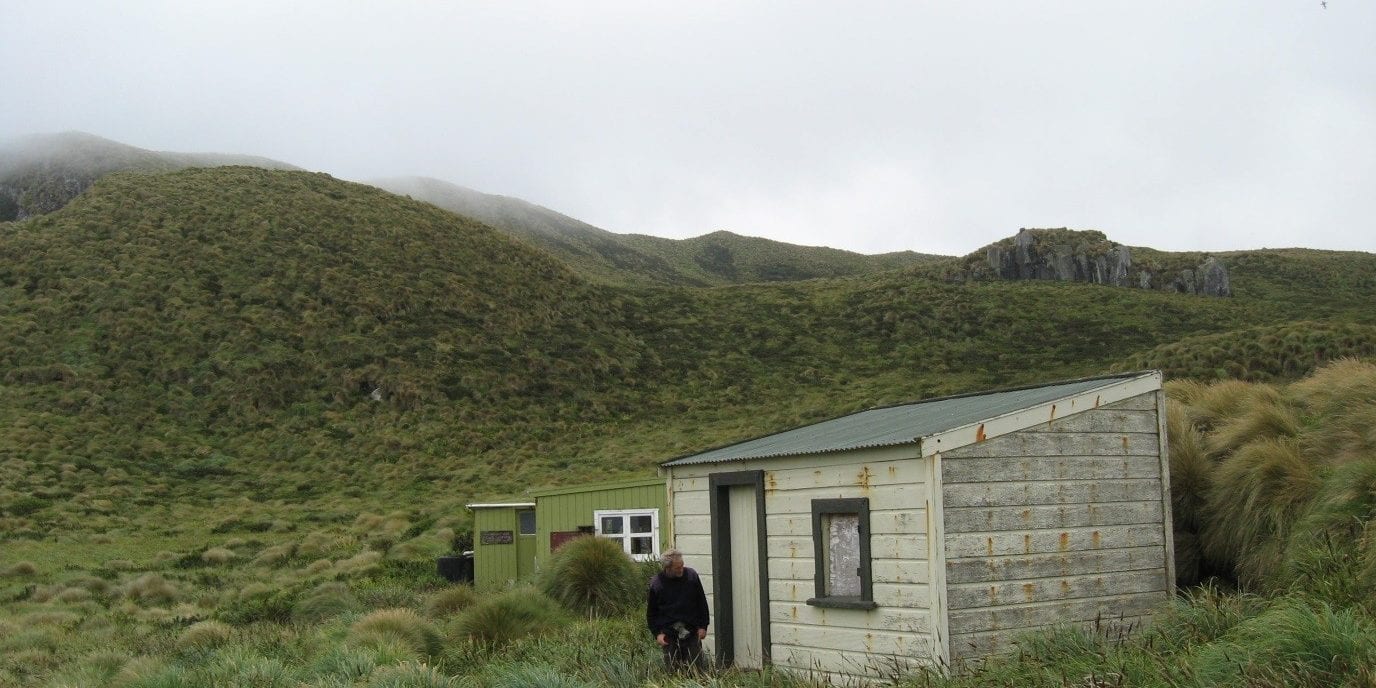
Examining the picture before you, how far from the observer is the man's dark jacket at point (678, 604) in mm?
10109

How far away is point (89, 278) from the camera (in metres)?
47.2

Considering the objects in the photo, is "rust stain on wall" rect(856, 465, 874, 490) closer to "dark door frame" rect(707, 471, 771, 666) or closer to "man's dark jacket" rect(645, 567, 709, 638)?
"dark door frame" rect(707, 471, 771, 666)

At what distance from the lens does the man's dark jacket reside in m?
10.1

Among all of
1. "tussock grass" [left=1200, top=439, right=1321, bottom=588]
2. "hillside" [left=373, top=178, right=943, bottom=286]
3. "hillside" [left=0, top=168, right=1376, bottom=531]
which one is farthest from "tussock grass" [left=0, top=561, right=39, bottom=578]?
"hillside" [left=373, top=178, right=943, bottom=286]

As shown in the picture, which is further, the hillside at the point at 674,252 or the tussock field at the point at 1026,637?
the hillside at the point at 674,252

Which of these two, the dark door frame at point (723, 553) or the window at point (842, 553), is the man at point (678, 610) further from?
the window at point (842, 553)

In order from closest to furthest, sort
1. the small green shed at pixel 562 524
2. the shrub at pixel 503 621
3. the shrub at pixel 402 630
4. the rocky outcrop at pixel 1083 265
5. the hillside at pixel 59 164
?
1. the shrub at pixel 402 630
2. the shrub at pixel 503 621
3. the small green shed at pixel 562 524
4. the rocky outcrop at pixel 1083 265
5. the hillside at pixel 59 164

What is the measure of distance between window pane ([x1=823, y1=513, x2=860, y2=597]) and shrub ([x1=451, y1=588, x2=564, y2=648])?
441 centimetres

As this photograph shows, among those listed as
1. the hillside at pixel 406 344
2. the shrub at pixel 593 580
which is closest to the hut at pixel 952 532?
the shrub at pixel 593 580

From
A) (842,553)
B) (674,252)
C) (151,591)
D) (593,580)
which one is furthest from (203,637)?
(674,252)

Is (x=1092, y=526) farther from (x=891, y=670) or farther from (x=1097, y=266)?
(x=1097, y=266)

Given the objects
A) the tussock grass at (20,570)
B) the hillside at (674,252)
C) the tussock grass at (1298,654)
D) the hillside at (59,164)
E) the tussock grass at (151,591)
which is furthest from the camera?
the hillside at (674,252)

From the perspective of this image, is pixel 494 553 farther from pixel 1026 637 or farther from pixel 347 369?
pixel 347 369

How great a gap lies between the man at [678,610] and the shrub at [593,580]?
4.84 m
